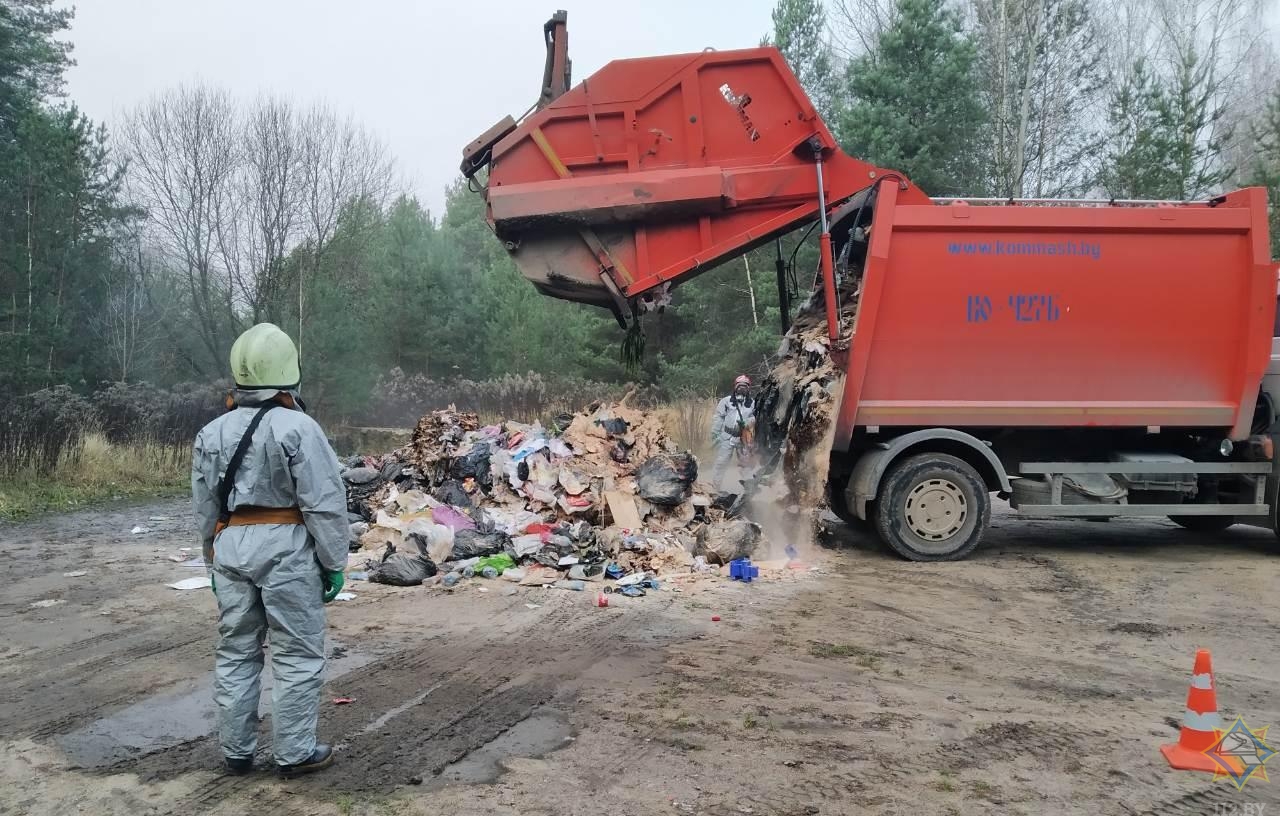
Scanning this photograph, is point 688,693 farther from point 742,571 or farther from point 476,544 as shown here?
point 476,544

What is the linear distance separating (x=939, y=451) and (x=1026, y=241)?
5.97 ft

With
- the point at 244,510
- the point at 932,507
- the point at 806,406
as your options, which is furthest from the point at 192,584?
the point at 932,507

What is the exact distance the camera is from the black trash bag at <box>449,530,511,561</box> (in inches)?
276

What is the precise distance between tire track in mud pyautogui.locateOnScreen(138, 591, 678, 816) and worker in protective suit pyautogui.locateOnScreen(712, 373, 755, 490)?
416 centimetres

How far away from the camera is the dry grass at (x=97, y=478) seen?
10203 mm

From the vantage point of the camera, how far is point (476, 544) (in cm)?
704

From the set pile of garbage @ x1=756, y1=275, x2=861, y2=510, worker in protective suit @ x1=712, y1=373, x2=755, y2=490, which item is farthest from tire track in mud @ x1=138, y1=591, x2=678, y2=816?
worker in protective suit @ x1=712, y1=373, x2=755, y2=490

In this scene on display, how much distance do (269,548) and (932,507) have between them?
18.1 feet

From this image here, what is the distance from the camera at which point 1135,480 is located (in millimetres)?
7371

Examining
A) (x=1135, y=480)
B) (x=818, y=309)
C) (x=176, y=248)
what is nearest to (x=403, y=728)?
(x=818, y=309)

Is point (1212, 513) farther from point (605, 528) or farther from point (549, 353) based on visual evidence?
point (549, 353)

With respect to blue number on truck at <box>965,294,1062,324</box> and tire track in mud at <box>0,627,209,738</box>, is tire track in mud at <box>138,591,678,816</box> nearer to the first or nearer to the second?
tire track in mud at <box>0,627,209,738</box>

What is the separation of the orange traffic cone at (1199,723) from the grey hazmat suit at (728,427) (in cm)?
613

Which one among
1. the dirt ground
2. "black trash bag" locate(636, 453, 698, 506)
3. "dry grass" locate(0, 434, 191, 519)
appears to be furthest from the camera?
"dry grass" locate(0, 434, 191, 519)
